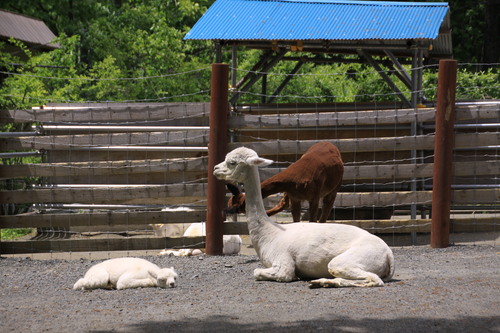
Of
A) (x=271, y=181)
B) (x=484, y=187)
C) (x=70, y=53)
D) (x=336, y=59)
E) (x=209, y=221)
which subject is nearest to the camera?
(x=271, y=181)

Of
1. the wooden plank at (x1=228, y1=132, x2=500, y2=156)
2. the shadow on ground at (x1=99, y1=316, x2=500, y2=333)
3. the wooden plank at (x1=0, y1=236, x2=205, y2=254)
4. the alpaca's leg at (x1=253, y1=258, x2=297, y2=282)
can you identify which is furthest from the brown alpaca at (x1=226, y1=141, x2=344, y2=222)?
the shadow on ground at (x1=99, y1=316, x2=500, y2=333)

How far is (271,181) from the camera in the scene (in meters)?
8.48

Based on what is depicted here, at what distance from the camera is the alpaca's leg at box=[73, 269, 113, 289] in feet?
23.8

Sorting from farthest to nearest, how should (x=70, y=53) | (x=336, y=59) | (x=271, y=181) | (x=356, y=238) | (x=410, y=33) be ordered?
1. (x=70, y=53)
2. (x=336, y=59)
3. (x=410, y=33)
4. (x=271, y=181)
5. (x=356, y=238)

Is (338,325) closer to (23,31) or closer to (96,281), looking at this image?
(96,281)

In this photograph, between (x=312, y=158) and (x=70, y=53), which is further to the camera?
(x=70, y=53)

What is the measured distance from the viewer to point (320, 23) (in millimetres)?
13836

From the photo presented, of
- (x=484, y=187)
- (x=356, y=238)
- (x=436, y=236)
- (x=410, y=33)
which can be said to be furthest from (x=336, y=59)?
(x=356, y=238)

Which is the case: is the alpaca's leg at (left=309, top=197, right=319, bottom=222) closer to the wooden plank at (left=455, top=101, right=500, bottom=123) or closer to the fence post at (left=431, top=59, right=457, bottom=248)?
the fence post at (left=431, top=59, right=457, bottom=248)

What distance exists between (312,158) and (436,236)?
201 cm

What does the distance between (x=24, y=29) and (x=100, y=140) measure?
768 inches

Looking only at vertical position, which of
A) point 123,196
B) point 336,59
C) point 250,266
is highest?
point 336,59

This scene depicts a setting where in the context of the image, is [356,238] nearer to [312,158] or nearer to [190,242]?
[312,158]

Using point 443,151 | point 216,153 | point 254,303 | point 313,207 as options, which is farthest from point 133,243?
point 443,151
